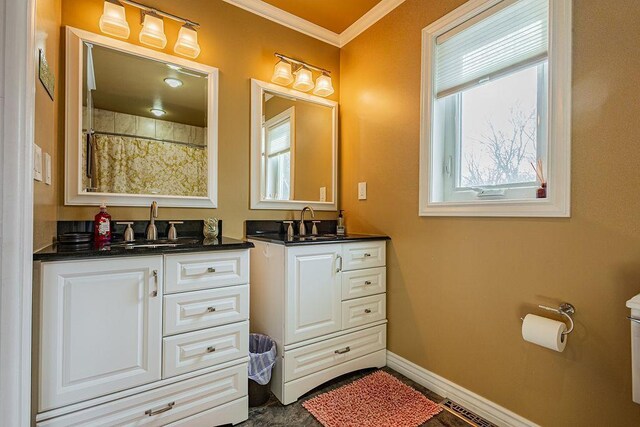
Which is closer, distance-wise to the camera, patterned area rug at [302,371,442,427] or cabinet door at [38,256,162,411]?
cabinet door at [38,256,162,411]

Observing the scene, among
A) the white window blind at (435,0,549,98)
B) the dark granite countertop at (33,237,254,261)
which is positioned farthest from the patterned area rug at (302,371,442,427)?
the white window blind at (435,0,549,98)

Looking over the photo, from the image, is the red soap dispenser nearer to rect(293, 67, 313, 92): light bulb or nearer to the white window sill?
rect(293, 67, 313, 92): light bulb

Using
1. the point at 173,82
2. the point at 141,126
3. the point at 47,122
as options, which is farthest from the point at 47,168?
the point at 173,82

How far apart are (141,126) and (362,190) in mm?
1560

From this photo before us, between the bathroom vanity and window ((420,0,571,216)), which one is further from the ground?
window ((420,0,571,216))

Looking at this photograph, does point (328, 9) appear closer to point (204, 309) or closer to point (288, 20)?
point (288, 20)

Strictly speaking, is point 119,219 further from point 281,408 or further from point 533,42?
point 533,42

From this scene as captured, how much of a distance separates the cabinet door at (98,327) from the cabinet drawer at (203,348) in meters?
0.05

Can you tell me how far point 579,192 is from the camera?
129 centimetres

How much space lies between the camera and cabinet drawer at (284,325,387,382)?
1742 mm

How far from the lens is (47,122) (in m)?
1.34

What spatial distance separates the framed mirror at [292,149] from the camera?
2.20 meters

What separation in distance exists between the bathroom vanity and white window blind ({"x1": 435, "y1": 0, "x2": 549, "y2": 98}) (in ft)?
5.30

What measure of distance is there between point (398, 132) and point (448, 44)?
0.59 metres
